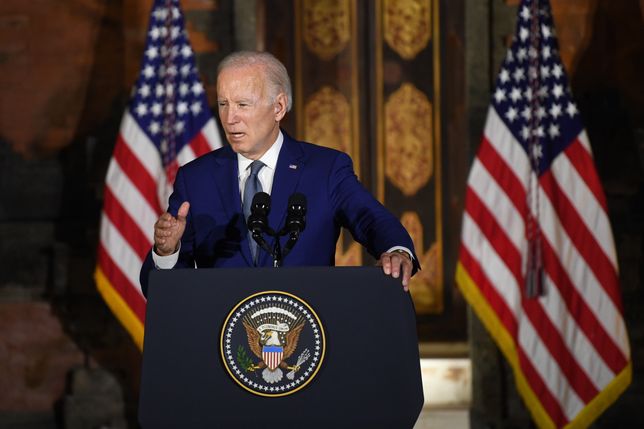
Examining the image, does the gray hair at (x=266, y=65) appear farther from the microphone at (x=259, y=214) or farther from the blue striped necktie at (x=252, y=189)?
the microphone at (x=259, y=214)

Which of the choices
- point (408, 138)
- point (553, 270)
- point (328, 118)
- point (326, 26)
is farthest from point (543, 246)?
point (326, 26)

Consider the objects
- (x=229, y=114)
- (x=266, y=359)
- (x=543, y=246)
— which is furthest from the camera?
(x=543, y=246)

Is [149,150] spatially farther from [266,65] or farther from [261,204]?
[261,204]

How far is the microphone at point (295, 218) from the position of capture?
246 centimetres

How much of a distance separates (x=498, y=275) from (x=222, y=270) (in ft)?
11.5

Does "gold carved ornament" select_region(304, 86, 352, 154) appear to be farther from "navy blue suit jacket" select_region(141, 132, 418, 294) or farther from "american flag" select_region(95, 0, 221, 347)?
"navy blue suit jacket" select_region(141, 132, 418, 294)

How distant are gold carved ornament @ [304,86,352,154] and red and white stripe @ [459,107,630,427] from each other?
4.03 feet

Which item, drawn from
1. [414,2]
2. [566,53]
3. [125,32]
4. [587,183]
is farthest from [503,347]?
[125,32]

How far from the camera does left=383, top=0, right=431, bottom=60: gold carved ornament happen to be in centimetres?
667

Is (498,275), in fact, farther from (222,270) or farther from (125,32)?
(222,270)

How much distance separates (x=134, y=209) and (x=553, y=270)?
Answer: 2.26 metres

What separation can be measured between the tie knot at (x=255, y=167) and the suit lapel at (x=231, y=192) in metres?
0.04

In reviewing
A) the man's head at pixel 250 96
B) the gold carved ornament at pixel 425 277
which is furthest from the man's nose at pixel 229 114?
the gold carved ornament at pixel 425 277

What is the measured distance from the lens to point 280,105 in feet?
9.04
